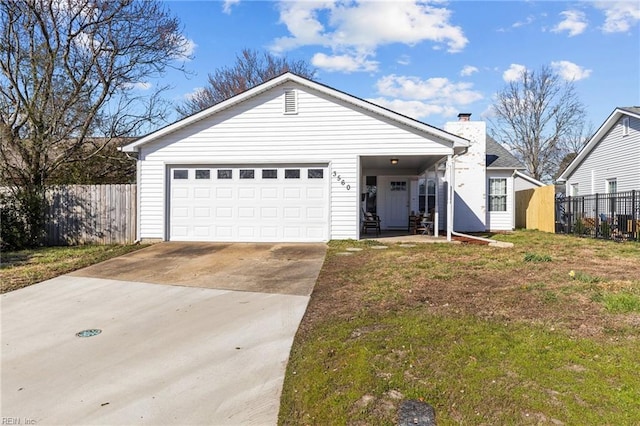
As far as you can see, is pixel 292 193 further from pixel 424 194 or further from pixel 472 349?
pixel 472 349

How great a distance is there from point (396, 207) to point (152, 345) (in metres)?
14.4

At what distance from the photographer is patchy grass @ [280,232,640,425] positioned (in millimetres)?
2844

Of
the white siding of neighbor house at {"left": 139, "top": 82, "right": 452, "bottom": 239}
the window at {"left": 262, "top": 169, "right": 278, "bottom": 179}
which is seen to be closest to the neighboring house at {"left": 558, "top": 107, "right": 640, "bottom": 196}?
the white siding of neighbor house at {"left": 139, "top": 82, "right": 452, "bottom": 239}

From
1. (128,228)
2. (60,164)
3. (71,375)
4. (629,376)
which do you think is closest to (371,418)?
(629,376)

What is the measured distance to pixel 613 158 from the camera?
63.1ft

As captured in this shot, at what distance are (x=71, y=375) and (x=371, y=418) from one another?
2781mm

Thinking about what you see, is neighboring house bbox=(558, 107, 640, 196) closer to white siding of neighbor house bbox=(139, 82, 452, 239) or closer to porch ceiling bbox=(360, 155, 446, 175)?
porch ceiling bbox=(360, 155, 446, 175)

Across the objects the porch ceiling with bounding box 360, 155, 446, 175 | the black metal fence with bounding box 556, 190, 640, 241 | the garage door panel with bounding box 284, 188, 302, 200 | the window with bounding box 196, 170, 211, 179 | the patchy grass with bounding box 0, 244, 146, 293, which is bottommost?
the patchy grass with bounding box 0, 244, 146, 293

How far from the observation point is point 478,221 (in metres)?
18.2

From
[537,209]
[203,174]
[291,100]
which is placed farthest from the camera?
[537,209]

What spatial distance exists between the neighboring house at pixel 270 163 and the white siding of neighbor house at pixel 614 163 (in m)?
10.2

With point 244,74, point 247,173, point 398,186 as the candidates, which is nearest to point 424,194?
point 398,186

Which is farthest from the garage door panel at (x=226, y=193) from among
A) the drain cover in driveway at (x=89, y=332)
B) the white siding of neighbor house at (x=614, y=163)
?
the white siding of neighbor house at (x=614, y=163)

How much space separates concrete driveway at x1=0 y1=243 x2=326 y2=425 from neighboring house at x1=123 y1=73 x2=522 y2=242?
432cm
